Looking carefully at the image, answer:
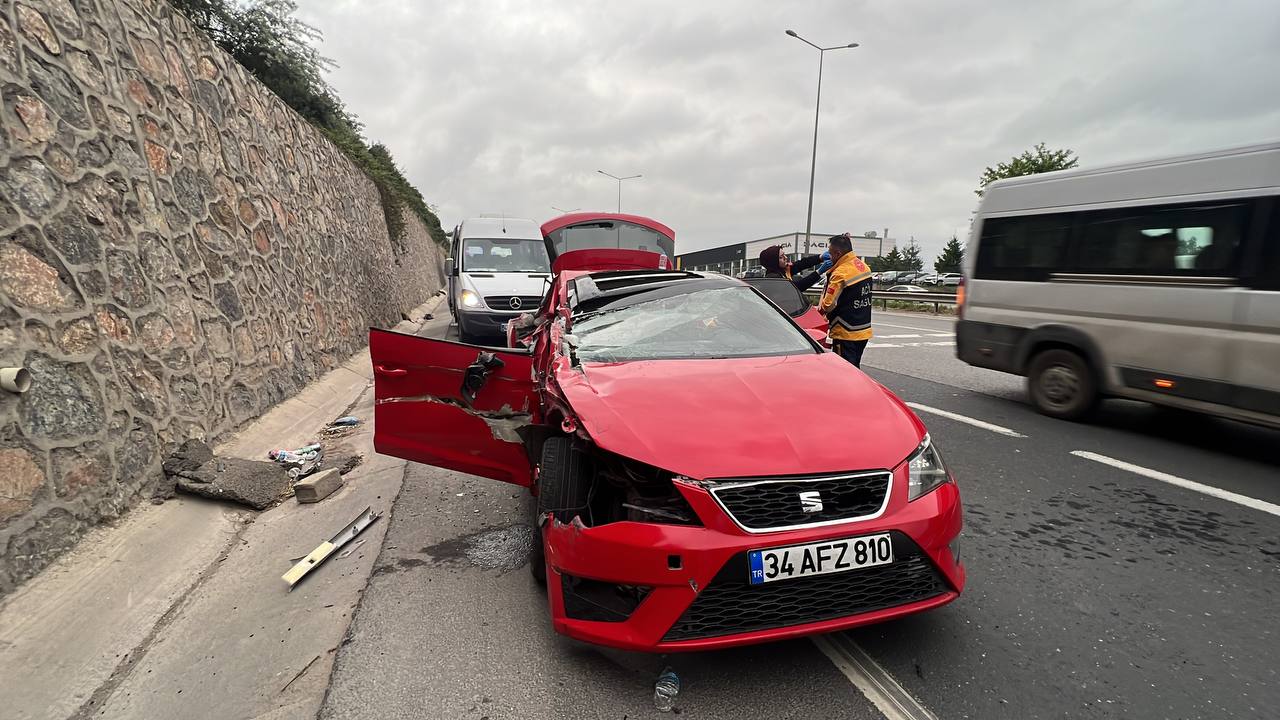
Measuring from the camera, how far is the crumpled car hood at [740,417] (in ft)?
7.21

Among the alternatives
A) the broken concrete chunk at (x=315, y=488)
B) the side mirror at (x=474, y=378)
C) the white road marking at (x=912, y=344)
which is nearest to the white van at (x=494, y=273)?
the broken concrete chunk at (x=315, y=488)

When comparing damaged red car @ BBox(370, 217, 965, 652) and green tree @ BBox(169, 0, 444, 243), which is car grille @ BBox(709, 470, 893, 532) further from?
green tree @ BBox(169, 0, 444, 243)

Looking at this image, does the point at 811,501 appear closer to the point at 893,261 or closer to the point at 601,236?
the point at 601,236

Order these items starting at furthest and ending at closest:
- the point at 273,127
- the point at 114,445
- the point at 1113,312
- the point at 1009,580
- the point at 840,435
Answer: the point at 273,127 → the point at 1113,312 → the point at 114,445 → the point at 1009,580 → the point at 840,435

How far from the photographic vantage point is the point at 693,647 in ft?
6.64

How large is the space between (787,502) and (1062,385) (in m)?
5.19

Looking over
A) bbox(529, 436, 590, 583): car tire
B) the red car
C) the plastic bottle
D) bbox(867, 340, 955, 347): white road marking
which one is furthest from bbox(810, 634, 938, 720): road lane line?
bbox(867, 340, 955, 347): white road marking

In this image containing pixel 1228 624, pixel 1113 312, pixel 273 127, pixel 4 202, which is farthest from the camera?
pixel 273 127

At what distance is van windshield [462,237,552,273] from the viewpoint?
1200 centimetres

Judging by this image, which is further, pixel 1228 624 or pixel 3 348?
pixel 3 348

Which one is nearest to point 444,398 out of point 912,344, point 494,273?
point 494,273

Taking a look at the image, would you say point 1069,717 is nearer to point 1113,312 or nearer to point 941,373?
point 1113,312

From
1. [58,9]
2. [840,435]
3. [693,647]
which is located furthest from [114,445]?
[840,435]

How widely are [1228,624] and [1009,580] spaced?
2.58 feet
